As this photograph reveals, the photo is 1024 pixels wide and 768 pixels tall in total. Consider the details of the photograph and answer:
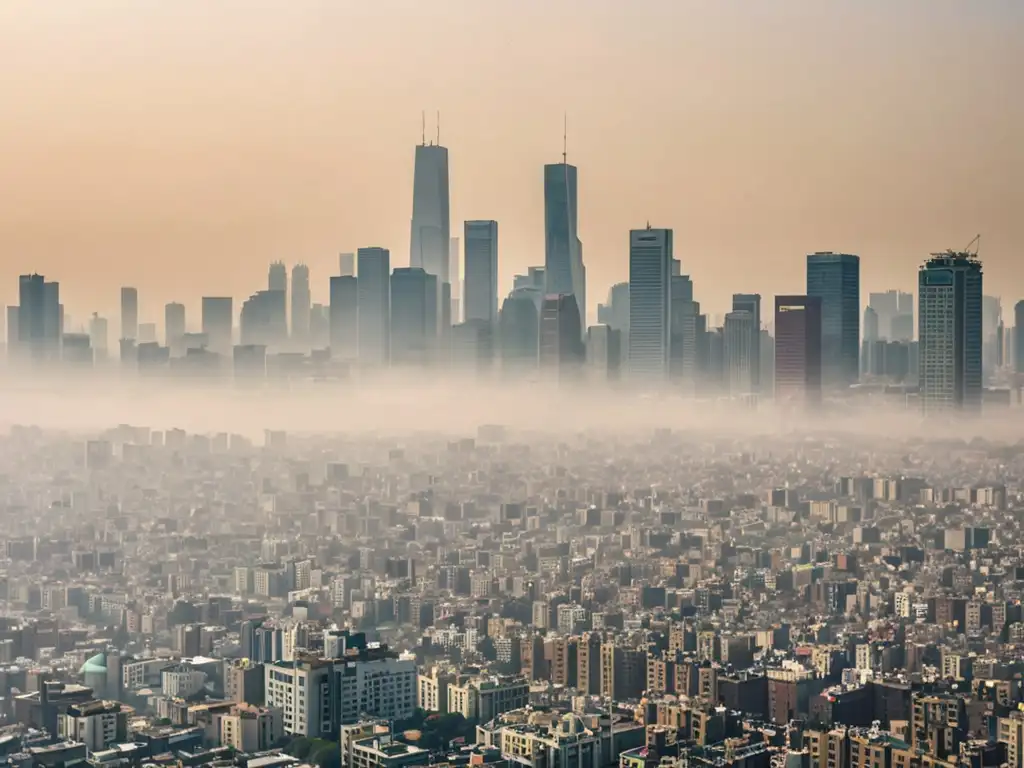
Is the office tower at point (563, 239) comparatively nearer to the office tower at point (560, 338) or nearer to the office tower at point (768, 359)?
the office tower at point (560, 338)

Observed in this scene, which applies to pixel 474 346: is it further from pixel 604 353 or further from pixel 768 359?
pixel 768 359

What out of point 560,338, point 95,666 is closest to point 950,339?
point 560,338

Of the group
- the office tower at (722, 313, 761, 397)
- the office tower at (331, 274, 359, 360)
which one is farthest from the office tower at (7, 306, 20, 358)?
the office tower at (722, 313, 761, 397)

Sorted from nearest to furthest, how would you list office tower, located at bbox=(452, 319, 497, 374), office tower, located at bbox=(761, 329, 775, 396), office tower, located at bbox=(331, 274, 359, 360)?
office tower, located at bbox=(331, 274, 359, 360)
office tower, located at bbox=(452, 319, 497, 374)
office tower, located at bbox=(761, 329, 775, 396)

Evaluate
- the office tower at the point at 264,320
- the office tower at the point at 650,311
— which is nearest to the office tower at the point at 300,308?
the office tower at the point at 264,320

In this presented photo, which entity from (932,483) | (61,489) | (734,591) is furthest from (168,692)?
(932,483)

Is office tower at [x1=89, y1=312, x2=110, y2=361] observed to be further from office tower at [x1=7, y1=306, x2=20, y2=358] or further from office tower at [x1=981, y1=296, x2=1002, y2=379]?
office tower at [x1=981, y1=296, x2=1002, y2=379]

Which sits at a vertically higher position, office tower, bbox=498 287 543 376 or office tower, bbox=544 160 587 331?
office tower, bbox=544 160 587 331
